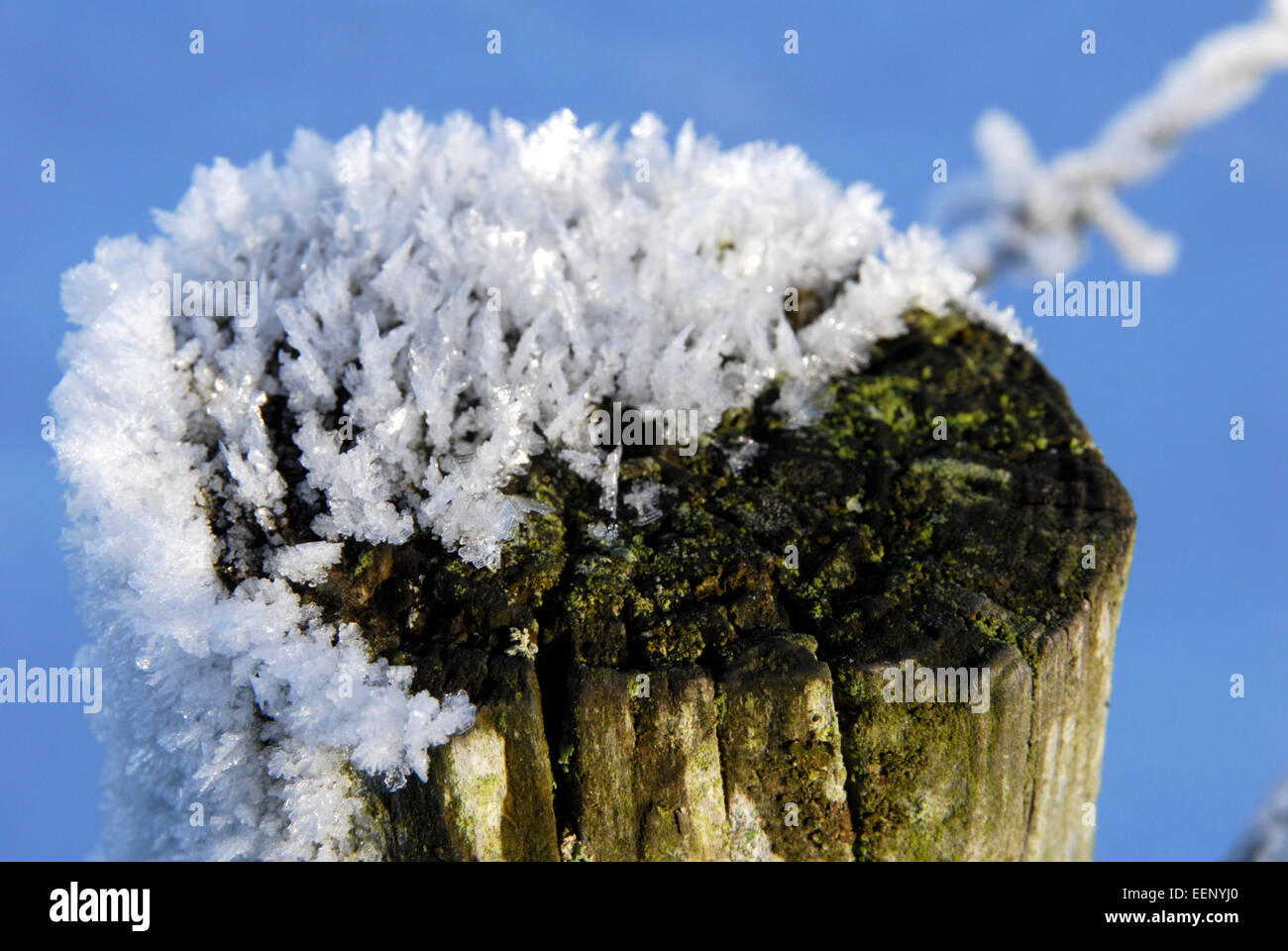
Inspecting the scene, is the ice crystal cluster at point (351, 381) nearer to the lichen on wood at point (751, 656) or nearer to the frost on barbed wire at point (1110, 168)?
the lichen on wood at point (751, 656)

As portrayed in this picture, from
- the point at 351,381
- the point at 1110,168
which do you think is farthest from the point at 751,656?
the point at 1110,168

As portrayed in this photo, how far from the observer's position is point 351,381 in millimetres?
2490

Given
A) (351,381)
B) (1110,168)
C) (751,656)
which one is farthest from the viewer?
(1110,168)

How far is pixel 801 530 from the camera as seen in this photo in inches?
92.8

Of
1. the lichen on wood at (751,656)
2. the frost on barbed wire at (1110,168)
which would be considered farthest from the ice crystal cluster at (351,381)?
the frost on barbed wire at (1110,168)

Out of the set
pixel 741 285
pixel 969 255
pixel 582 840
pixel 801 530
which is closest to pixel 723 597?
pixel 801 530

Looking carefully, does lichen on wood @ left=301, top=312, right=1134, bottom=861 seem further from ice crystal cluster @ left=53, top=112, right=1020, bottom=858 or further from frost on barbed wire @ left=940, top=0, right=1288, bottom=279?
frost on barbed wire @ left=940, top=0, right=1288, bottom=279

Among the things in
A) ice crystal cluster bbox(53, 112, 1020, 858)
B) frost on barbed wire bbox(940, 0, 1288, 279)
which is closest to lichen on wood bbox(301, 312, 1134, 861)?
ice crystal cluster bbox(53, 112, 1020, 858)

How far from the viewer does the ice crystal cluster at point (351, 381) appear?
7.03 ft

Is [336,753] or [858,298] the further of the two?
[858,298]

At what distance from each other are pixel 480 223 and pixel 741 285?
0.91 metres

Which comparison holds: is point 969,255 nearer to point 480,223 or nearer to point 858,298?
point 858,298

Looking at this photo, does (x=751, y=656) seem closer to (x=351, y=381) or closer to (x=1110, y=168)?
(x=351, y=381)
